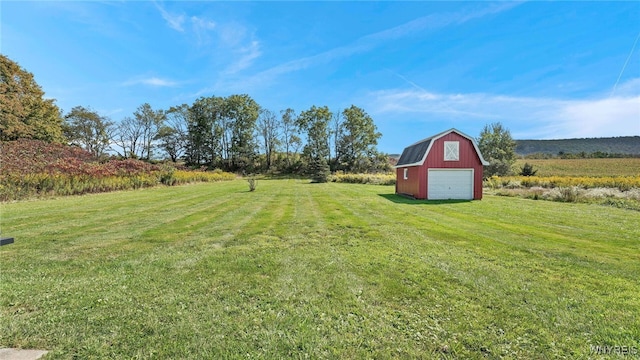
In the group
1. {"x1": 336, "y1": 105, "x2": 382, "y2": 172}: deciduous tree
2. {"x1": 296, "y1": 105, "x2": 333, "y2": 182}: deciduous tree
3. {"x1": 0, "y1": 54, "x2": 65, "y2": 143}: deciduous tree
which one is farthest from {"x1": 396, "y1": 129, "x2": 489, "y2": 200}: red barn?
{"x1": 0, "y1": 54, "x2": 65, "y2": 143}: deciduous tree

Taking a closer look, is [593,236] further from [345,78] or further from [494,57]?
[345,78]

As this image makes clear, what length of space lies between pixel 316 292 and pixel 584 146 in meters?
77.0

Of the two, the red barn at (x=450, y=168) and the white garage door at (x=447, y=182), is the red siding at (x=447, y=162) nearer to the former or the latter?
the red barn at (x=450, y=168)

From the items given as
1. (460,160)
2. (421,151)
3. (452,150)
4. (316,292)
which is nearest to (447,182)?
(460,160)

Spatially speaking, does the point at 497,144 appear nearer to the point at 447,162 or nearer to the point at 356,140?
the point at 356,140

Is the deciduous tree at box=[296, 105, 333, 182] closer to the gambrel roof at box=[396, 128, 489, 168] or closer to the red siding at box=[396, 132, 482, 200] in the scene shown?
the gambrel roof at box=[396, 128, 489, 168]

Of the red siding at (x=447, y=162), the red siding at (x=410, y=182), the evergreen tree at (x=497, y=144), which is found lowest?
the red siding at (x=410, y=182)

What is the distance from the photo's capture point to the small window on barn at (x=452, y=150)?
1446 cm

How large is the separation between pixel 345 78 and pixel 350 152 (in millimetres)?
22406

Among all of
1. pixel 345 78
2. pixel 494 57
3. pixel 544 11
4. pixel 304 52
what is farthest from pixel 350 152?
pixel 544 11

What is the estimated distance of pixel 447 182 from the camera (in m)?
14.6

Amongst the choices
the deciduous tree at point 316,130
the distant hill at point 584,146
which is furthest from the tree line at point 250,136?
the distant hill at point 584,146

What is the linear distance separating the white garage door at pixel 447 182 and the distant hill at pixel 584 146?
4145 cm

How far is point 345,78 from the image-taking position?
20.9 meters
